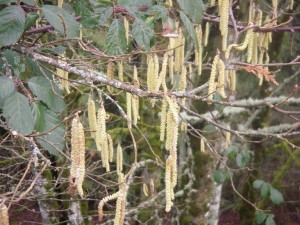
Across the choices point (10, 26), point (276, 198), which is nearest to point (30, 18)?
point (10, 26)

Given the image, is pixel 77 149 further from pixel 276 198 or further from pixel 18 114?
pixel 276 198

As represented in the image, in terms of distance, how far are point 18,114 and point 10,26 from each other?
0.28 meters

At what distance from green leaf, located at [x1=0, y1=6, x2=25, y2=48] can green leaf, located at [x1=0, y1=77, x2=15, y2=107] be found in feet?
0.38

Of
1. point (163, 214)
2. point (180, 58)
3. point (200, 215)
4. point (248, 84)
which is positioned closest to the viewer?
point (180, 58)

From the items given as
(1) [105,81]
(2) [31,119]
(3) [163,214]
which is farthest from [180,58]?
(3) [163,214]

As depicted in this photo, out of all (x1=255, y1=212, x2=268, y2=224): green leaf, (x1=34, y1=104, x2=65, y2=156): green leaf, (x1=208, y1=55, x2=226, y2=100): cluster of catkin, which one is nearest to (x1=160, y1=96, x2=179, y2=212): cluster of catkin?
(x1=208, y1=55, x2=226, y2=100): cluster of catkin

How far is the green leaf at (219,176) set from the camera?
11.2ft

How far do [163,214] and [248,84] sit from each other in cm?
301

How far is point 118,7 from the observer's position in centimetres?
148

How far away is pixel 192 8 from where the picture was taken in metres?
1.30

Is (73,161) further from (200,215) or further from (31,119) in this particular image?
(200,215)

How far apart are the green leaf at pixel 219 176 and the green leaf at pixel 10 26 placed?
95.9 inches

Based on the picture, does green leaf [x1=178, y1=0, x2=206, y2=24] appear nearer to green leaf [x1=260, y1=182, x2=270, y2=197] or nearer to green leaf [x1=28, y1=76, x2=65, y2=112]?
green leaf [x1=28, y1=76, x2=65, y2=112]

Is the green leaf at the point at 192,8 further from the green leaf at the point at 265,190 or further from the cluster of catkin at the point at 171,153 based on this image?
the green leaf at the point at 265,190
